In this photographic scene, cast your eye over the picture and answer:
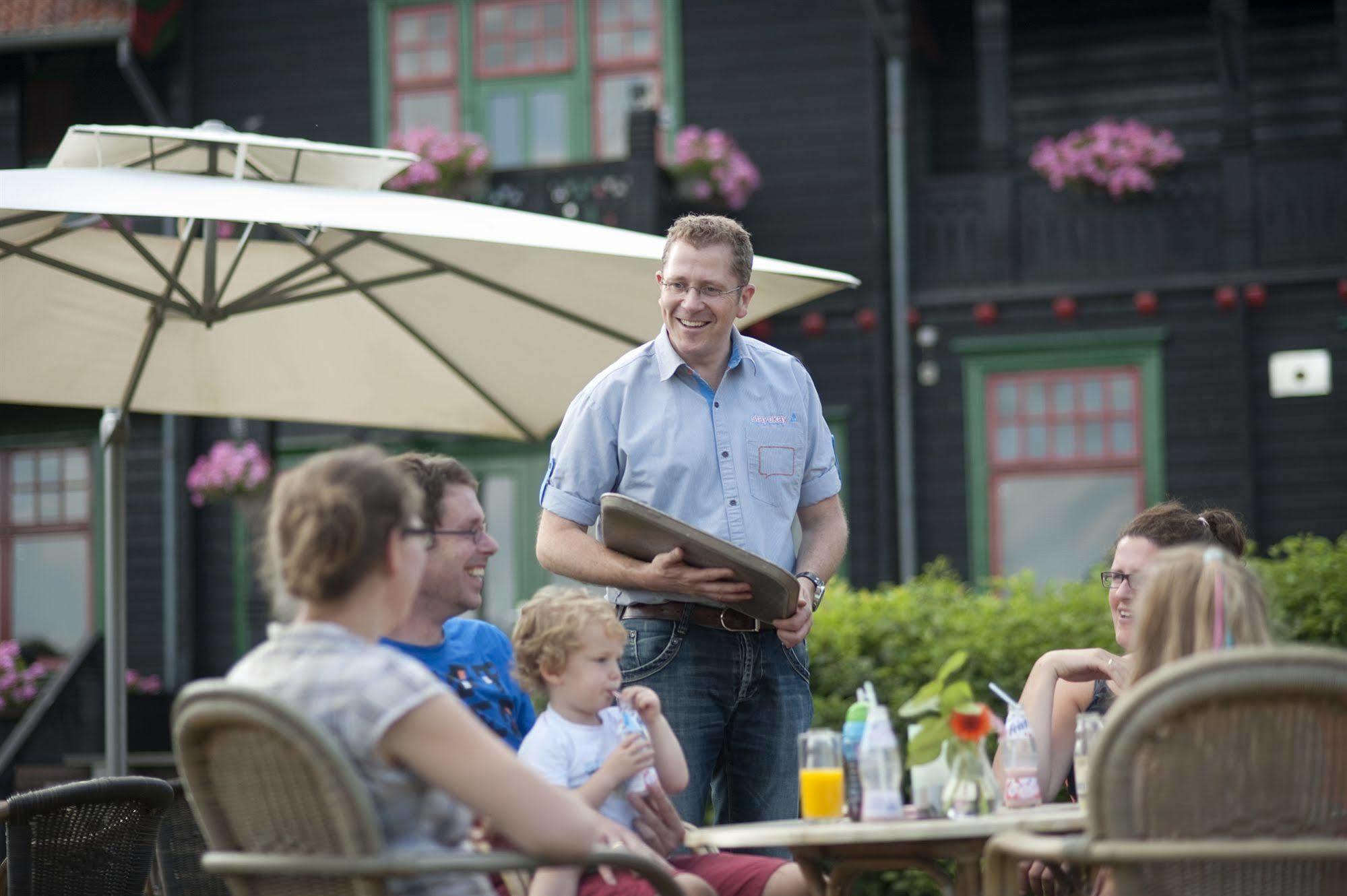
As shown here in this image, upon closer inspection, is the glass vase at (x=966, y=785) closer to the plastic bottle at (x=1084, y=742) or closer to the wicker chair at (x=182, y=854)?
the plastic bottle at (x=1084, y=742)

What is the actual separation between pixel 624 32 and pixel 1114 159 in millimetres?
4114

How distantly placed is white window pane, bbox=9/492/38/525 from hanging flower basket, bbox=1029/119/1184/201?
8826 mm

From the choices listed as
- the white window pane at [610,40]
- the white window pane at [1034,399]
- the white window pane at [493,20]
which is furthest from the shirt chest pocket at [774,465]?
the white window pane at [493,20]

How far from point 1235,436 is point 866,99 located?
381 centimetres

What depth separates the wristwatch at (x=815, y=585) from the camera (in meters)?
4.14

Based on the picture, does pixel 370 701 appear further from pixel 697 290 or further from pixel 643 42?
pixel 643 42

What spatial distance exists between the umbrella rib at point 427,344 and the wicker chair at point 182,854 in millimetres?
1990

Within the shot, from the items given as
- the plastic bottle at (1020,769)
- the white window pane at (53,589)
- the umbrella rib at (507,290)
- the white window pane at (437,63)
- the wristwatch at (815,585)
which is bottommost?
the white window pane at (53,589)

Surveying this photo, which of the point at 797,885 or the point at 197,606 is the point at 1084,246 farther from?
the point at 797,885

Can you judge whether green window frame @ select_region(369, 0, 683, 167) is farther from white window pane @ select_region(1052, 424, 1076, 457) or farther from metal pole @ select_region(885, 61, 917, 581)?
white window pane @ select_region(1052, 424, 1076, 457)

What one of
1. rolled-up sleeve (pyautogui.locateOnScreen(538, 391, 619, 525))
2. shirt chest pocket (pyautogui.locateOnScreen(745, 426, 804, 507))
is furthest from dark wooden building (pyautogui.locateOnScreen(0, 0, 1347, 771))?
rolled-up sleeve (pyautogui.locateOnScreen(538, 391, 619, 525))

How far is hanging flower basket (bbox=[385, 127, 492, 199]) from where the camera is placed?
13.5 metres

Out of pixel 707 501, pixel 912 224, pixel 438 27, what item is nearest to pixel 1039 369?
pixel 912 224

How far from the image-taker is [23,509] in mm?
15367
